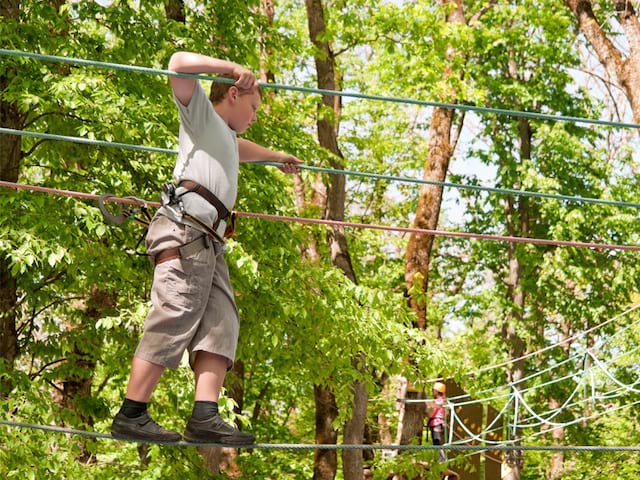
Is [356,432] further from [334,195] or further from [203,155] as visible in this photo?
[203,155]

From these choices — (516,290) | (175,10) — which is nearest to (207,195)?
(175,10)

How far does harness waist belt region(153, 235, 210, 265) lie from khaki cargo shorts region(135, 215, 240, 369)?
0.01 meters

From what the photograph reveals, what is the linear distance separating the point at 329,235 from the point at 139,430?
31.1 ft

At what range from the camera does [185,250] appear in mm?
3250

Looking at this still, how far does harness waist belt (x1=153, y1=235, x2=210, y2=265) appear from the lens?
10.6 ft

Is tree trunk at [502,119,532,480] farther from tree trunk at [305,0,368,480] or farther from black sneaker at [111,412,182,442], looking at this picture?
black sneaker at [111,412,182,442]

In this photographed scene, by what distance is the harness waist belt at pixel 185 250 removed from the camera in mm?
3242

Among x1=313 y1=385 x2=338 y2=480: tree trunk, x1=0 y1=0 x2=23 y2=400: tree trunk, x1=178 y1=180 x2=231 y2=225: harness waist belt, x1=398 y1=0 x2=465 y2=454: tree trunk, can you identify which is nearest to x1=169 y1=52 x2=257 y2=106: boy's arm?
x1=178 y1=180 x2=231 y2=225: harness waist belt

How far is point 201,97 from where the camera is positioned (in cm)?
319

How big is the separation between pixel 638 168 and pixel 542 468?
7.11m

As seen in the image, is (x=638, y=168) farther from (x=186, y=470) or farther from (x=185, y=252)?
(x=185, y=252)

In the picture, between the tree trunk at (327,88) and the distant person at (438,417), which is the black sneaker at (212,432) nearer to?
the tree trunk at (327,88)

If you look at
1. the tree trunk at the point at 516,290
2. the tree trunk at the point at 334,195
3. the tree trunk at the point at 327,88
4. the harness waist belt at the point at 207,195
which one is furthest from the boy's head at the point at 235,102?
the tree trunk at the point at 516,290

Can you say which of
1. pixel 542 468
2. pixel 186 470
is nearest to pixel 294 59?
pixel 186 470
